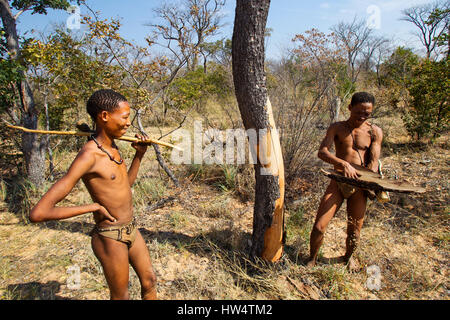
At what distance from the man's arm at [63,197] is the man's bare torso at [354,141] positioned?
2031 millimetres

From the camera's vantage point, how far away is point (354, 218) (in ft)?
8.02

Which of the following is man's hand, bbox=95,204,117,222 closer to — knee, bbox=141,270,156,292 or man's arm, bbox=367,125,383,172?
knee, bbox=141,270,156,292

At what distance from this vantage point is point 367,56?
46.8 ft

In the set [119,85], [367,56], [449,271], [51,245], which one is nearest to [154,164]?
[119,85]

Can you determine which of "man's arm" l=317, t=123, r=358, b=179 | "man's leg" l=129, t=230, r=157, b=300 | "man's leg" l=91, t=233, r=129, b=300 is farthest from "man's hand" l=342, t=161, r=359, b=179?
"man's leg" l=91, t=233, r=129, b=300

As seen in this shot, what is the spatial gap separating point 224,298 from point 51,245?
217cm

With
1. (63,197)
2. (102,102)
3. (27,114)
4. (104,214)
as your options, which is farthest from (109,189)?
(27,114)

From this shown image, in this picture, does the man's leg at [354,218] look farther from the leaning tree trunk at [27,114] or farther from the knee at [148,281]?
the leaning tree trunk at [27,114]

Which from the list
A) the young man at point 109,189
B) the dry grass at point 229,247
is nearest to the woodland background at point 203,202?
the dry grass at point 229,247

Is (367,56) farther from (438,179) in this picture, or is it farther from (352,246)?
(352,246)

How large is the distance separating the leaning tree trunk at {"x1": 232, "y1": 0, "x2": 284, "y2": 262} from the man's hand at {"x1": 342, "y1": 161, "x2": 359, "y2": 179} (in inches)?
20.8

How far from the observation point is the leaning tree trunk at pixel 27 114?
369cm

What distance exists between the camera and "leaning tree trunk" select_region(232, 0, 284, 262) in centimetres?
197

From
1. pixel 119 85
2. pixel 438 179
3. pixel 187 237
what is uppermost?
pixel 119 85
